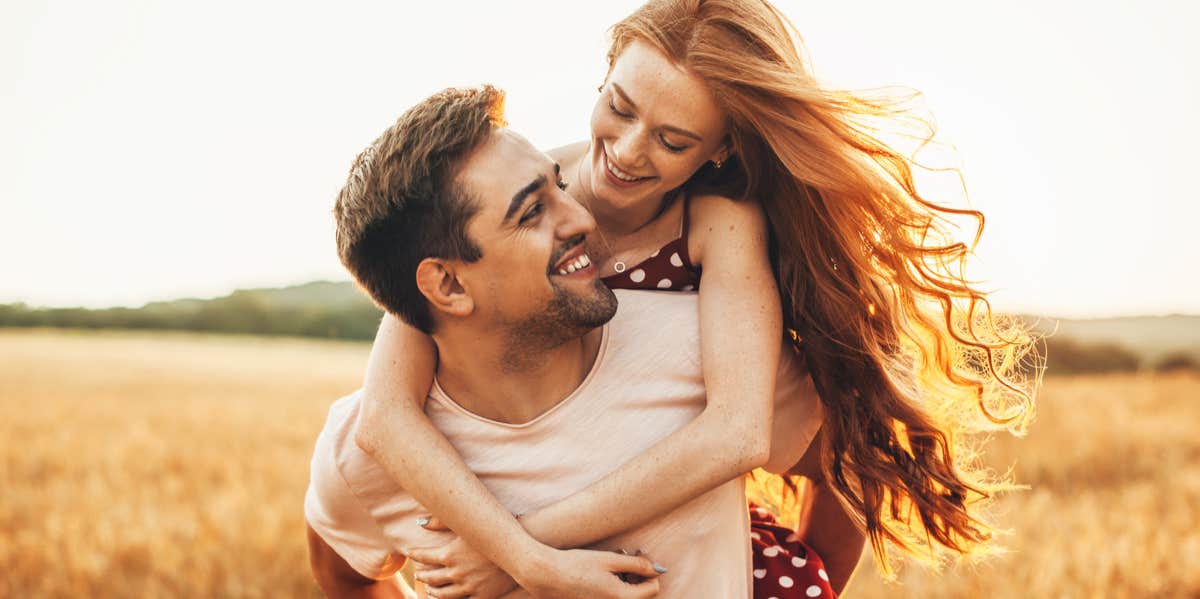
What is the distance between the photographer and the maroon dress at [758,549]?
10.7 feet

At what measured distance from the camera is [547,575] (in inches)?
109

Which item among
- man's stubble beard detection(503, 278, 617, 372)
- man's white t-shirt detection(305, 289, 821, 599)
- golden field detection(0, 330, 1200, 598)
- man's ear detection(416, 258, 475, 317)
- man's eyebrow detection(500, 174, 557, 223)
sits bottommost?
golden field detection(0, 330, 1200, 598)

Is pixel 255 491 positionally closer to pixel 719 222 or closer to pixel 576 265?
pixel 576 265

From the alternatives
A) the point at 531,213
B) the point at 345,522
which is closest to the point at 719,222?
the point at 531,213

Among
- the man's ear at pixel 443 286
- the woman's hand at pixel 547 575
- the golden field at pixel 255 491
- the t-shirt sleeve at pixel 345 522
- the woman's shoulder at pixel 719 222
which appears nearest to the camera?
the woman's hand at pixel 547 575

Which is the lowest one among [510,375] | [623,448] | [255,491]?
[255,491]

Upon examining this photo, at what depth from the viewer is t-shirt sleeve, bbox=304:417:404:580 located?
3332mm

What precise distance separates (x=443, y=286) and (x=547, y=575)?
35.5 inches

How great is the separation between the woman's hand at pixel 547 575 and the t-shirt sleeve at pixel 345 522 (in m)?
0.32

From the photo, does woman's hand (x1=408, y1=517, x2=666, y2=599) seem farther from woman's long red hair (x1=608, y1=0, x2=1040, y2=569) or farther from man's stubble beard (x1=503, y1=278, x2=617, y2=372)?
woman's long red hair (x1=608, y1=0, x2=1040, y2=569)

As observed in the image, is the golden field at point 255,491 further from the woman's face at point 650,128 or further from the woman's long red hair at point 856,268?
the woman's face at point 650,128

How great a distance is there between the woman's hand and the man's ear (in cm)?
66

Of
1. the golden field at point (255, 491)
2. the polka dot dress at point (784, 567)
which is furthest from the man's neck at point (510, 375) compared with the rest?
the golden field at point (255, 491)

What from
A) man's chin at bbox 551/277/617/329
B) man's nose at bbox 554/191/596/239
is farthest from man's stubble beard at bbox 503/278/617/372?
man's nose at bbox 554/191/596/239
